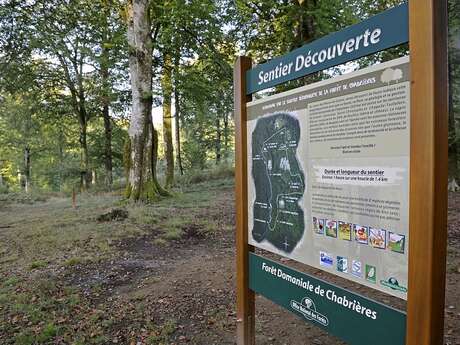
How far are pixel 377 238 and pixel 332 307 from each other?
597 millimetres

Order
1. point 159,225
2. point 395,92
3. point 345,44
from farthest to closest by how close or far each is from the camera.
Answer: point 159,225 → point 345,44 → point 395,92

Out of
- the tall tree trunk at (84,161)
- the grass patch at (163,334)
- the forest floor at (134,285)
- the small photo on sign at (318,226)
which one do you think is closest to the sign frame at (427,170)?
the small photo on sign at (318,226)

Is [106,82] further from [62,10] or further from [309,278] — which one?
[309,278]

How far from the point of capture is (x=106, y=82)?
55.6 feet

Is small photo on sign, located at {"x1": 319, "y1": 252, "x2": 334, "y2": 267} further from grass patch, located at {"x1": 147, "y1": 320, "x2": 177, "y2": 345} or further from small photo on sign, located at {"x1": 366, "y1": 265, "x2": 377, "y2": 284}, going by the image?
grass patch, located at {"x1": 147, "y1": 320, "x2": 177, "y2": 345}

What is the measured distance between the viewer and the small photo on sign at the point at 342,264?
7.06 feet

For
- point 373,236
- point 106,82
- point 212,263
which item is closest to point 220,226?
point 212,263

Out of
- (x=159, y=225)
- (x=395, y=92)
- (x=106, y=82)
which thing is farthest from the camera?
(x=106, y=82)

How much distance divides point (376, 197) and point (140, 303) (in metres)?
3.66

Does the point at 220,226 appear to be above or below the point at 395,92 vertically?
below

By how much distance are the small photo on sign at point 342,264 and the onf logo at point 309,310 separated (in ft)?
1.21

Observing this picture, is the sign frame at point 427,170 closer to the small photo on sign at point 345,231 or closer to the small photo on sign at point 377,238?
the small photo on sign at point 377,238

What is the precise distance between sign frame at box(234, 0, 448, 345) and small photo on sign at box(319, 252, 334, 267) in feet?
1.78

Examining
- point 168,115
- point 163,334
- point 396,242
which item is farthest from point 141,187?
point 396,242
